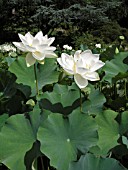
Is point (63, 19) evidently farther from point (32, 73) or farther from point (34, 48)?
point (34, 48)

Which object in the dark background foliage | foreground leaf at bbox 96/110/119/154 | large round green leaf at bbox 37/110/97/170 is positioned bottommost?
the dark background foliage

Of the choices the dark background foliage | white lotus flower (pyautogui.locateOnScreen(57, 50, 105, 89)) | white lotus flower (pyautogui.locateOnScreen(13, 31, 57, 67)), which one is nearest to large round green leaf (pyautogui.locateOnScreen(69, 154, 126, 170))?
white lotus flower (pyautogui.locateOnScreen(57, 50, 105, 89))

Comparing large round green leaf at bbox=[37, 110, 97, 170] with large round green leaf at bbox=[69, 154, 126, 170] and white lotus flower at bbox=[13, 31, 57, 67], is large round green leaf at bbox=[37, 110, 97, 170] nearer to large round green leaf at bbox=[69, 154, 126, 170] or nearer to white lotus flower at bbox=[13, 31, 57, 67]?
large round green leaf at bbox=[69, 154, 126, 170]

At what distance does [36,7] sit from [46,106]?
8.03 meters

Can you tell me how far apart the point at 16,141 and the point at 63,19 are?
7.65 metres

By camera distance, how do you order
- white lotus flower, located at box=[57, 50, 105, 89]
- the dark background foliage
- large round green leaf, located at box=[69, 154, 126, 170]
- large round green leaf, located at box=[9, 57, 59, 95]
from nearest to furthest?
large round green leaf, located at box=[69, 154, 126, 170], white lotus flower, located at box=[57, 50, 105, 89], large round green leaf, located at box=[9, 57, 59, 95], the dark background foliage

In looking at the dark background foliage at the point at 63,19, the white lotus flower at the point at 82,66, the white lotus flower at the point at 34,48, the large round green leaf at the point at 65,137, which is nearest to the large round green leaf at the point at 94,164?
the large round green leaf at the point at 65,137

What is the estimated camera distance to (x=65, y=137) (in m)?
1.03

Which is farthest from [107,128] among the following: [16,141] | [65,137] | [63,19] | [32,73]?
[63,19]

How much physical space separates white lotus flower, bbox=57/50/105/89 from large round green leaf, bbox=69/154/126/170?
222 mm

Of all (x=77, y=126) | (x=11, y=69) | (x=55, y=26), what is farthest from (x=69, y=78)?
(x=55, y=26)

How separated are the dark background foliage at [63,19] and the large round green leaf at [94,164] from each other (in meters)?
7.13

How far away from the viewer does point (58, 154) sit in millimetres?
988

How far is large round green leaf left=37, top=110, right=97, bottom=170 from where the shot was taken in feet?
3.23
